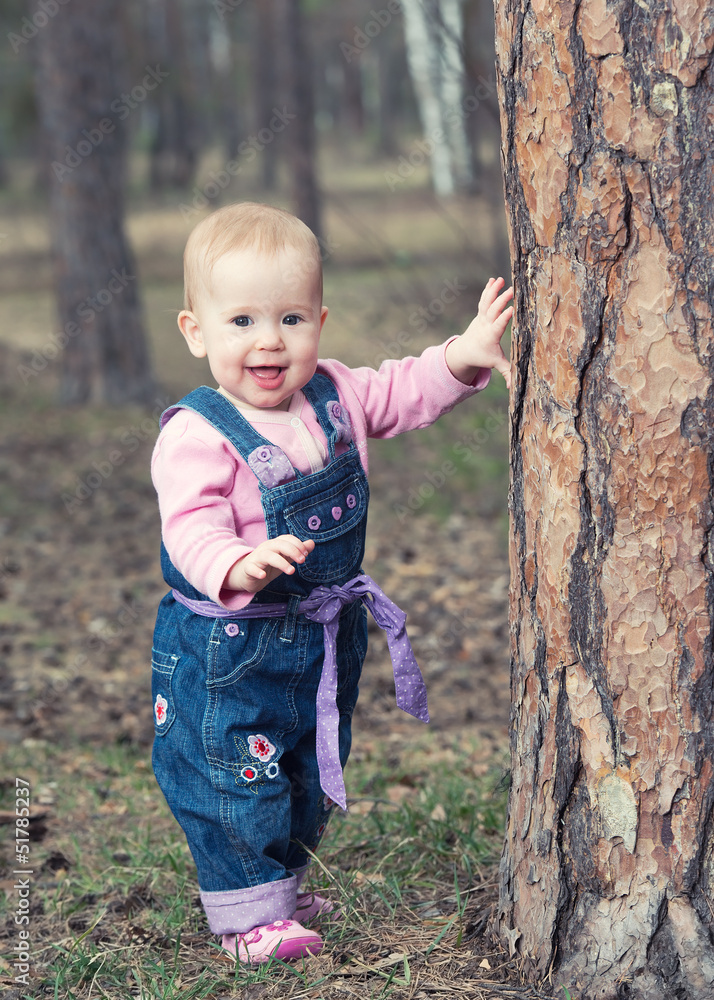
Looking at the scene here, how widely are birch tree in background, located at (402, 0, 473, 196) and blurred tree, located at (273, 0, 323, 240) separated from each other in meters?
1.52

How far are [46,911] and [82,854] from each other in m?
0.32

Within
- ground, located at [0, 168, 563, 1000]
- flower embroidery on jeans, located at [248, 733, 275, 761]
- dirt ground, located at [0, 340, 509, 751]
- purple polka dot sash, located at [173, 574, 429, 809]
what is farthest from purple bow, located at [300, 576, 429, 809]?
dirt ground, located at [0, 340, 509, 751]

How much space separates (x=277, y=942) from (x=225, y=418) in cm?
107

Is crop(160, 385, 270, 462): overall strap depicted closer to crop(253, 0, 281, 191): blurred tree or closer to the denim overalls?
the denim overalls

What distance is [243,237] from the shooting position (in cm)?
199

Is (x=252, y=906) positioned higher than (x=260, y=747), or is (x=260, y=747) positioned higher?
(x=260, y=747)

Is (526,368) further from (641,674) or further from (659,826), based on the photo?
(659,826)

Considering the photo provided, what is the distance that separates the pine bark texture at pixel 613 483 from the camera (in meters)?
1.63

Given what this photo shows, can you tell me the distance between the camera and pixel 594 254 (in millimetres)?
1702

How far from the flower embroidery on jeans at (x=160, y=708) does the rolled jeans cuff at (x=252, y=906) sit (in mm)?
384

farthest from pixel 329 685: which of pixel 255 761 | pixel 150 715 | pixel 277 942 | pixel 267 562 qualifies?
pixel 150 715

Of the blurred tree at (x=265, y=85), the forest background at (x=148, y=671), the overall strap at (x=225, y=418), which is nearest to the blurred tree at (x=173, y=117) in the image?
the blurred tree at (x=265, y=85)

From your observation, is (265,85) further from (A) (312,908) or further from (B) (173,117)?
(A) (312,908)

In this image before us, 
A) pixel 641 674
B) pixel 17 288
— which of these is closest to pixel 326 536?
pixel 641 674
